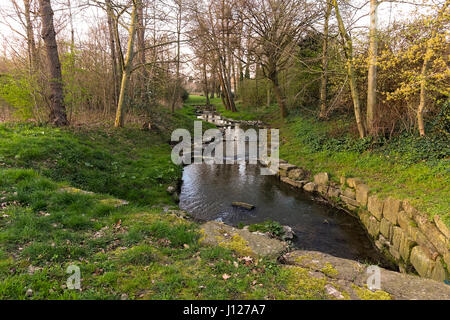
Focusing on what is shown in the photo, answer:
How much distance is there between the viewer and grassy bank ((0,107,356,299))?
3197mm

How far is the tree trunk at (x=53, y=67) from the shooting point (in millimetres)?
9336

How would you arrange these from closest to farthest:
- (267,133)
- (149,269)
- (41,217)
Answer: (149,269)
(41,217)
(267,133)

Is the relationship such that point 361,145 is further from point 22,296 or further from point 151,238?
point 22,296

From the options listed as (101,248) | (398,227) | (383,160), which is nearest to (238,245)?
(101,248)

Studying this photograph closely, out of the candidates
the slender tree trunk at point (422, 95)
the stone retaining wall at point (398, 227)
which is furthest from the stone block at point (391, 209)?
the slender tree trunk at point (422, 95)

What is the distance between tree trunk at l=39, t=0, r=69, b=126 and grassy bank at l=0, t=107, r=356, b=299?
2.40 metres

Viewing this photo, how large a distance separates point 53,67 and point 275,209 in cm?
969

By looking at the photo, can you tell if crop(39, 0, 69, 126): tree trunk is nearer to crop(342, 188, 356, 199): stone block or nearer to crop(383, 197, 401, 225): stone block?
crop(342, 188, 356, 199): stone block

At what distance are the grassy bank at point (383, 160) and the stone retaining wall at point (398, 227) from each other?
24 cm

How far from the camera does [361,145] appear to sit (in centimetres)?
924

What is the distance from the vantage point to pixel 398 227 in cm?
559

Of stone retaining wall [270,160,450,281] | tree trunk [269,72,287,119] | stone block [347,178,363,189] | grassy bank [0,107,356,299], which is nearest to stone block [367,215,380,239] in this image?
stone retaining wall [270,160,450,281]
